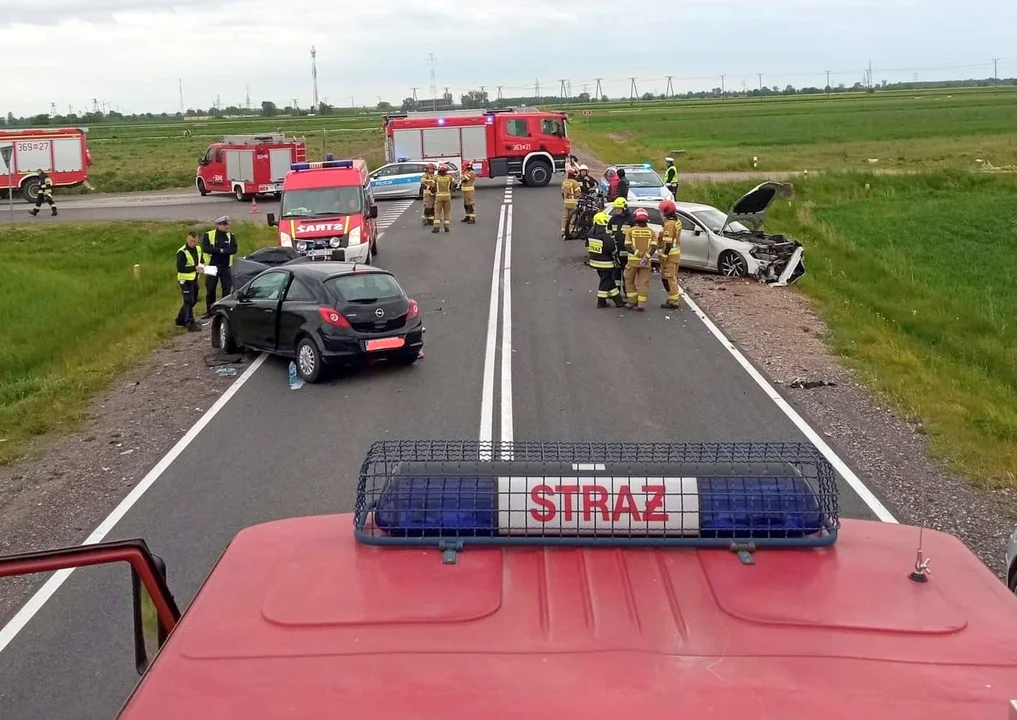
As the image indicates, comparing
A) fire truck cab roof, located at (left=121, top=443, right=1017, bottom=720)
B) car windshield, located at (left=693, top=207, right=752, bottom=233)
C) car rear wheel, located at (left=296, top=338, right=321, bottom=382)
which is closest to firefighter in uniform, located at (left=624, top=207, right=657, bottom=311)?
car windshield, located at (left=693, top=207, right=752, bottom=233)

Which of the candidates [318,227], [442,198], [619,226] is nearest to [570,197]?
[442,198]

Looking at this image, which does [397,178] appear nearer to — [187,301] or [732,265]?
[732,265]

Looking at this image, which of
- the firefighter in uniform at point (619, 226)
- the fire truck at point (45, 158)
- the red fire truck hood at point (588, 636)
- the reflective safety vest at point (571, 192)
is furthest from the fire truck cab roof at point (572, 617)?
the fire truck at point (45, 158)

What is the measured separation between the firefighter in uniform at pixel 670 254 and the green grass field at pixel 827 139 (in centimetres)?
2974

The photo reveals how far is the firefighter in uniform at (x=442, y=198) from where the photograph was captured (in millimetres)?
26469

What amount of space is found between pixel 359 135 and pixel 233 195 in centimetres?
4112

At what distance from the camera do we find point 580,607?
292 centimetres

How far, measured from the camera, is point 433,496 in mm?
3504

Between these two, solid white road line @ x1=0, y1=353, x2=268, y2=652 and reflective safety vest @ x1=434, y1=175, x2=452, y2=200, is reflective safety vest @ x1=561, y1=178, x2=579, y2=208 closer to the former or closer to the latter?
reflective safety vest @ x1=434, y1=175, x2=452, y2=200

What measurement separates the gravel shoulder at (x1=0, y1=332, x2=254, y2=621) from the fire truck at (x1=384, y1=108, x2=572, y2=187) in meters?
24.1

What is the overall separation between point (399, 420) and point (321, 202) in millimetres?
10670

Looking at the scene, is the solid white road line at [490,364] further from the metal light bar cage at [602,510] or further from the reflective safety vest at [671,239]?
the metal light bar cage at [602,510]

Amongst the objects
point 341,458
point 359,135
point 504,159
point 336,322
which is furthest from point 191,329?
point 359,135

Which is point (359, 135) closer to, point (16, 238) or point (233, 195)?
point (233, 195)
